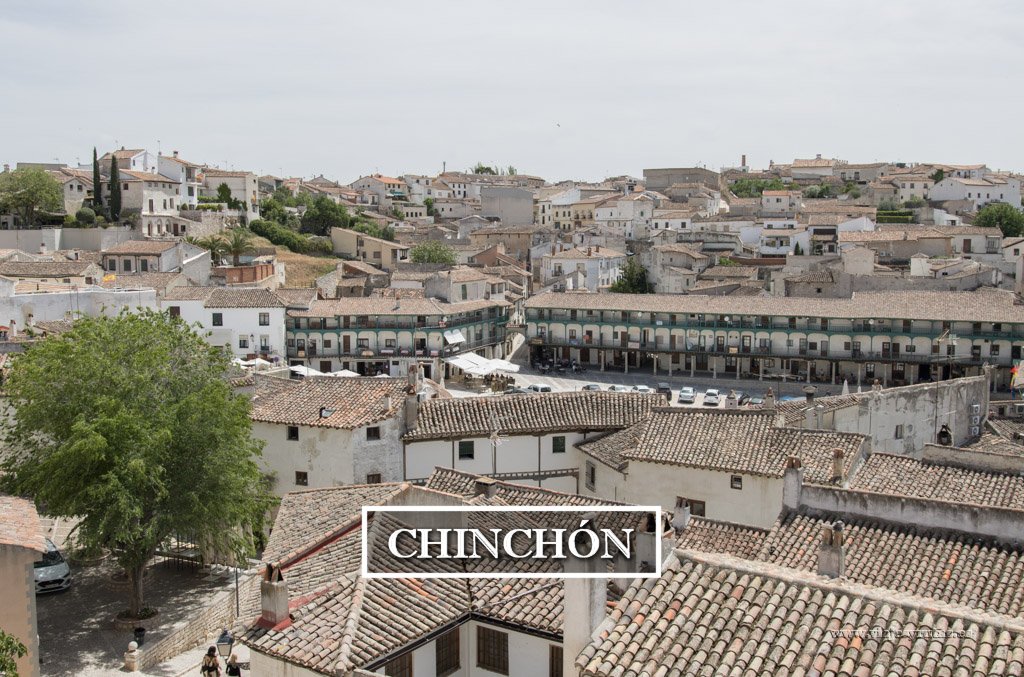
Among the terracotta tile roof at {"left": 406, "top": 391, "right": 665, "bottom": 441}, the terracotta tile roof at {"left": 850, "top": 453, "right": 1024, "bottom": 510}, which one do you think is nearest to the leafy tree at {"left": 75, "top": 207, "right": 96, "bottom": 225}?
the terracotta tile roof at {"left": 406, "top": 391, "right": 665, "bottom": 441}

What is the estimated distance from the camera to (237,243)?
82.3m

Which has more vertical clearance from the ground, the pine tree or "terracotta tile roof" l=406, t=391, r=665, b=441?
the pine tree

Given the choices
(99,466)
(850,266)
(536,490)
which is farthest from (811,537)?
(850,266)

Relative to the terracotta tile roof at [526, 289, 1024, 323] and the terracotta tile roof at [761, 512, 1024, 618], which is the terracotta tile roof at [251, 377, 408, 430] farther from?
the terracotta tile roof at [526, 289, 1024, 323]

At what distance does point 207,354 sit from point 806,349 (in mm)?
45586

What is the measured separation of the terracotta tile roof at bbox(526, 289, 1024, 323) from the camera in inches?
2391

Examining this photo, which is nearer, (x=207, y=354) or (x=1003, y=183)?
(x=207, y=354)

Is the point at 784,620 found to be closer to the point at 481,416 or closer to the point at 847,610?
the point at 847,610

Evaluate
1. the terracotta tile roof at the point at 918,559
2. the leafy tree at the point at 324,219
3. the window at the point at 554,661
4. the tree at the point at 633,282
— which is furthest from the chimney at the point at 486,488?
the leafy tree at the point at 324,219

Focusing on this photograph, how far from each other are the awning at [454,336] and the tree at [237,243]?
2595 centimetres

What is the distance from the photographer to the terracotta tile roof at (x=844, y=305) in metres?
60.7

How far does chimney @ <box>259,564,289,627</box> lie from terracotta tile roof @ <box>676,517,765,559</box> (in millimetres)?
9373

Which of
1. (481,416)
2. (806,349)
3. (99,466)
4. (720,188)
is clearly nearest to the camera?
(99,466)

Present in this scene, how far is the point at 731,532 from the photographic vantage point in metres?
21.8
